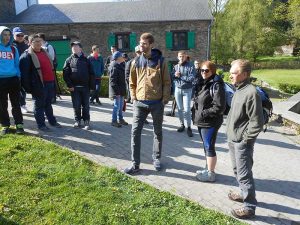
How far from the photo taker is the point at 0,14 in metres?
23.5

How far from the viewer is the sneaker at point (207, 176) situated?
4.79 metres

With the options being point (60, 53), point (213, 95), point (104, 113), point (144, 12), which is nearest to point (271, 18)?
point (144, 12)

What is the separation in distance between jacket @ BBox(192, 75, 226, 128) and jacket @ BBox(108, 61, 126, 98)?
2917 millimetres

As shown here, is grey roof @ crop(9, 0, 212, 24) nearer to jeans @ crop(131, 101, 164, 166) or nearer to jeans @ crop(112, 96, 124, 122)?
jeans @ crop(112, 96, 124, 122)

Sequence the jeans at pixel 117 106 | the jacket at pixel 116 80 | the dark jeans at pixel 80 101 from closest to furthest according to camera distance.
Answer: the dark jeans at pixel 80 101 → the jacket at pixel 116 80 → the jeans at pixel 117 106

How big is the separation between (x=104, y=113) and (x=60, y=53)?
17.0 m

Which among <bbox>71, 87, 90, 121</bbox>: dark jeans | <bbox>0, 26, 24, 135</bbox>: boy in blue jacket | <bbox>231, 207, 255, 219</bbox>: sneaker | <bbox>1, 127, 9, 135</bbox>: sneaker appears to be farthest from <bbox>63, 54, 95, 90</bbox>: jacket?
<bbox>231, 207, 255, 219</bbox>: sneaker

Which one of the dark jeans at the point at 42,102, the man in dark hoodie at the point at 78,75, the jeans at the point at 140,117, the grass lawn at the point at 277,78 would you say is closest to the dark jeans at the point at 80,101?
the man in dark hoodie at the point at 78,75

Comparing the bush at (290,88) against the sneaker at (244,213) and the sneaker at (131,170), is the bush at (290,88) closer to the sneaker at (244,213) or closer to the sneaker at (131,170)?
the sneaker at (131,170)

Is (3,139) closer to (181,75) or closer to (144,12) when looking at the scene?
(181,75)

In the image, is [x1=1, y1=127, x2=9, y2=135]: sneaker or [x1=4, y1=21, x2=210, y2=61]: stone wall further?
[x1=4, y1=21, x2=210, y2=61]: stone wall

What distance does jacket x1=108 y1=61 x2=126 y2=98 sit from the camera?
7.15m

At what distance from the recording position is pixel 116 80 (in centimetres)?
715

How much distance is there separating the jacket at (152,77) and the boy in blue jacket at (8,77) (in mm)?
2617
